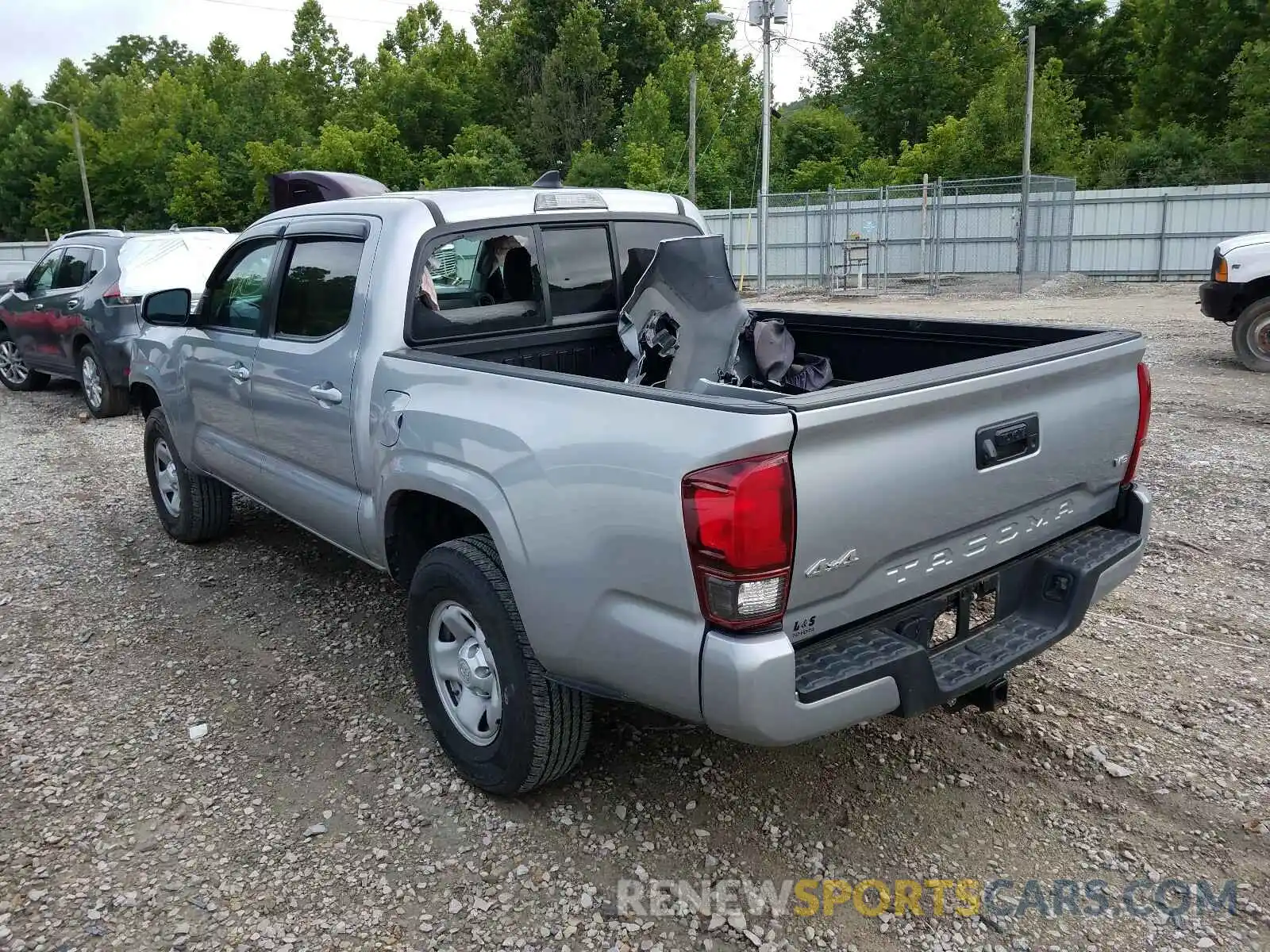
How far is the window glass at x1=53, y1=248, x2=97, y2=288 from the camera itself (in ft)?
34.7

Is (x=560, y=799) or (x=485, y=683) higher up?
(x=485, y=683)

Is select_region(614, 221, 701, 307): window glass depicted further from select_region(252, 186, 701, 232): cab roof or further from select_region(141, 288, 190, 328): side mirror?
select_region(141, 288, 190, 328): side mirror

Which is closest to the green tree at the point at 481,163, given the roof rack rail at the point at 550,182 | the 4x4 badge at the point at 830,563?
the roof rack rail at the point at 550,182

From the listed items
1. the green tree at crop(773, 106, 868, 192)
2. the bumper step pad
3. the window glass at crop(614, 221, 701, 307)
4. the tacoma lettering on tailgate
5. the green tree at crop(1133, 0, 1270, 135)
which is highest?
the green tree at crop(1133, 0, 1270, 135)

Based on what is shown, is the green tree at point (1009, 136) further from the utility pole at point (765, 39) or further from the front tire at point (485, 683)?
the front tire at point (485, 683)

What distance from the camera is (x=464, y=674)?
3.36 metres

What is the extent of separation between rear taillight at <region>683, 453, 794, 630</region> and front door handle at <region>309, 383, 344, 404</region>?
1.93m

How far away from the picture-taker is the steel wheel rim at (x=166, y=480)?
19.9 ft

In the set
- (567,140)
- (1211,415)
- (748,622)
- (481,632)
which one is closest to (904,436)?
(748,622)

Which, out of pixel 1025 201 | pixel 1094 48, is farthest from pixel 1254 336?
pixel 1094 48

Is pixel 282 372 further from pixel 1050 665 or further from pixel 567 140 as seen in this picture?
pixel 567 140

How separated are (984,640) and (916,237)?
79.4 feet

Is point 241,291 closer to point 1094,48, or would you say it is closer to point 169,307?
point 169,307

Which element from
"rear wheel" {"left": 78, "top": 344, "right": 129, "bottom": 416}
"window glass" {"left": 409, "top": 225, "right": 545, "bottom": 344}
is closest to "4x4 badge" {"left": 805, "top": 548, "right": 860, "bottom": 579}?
"window glass" {"left": 409, "top": 225, "right": 545, "bottom": 344}
